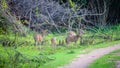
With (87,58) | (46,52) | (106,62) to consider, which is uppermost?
(106,62)

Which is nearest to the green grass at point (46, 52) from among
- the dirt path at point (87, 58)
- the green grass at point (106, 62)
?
the dirt path at point (87, 58)

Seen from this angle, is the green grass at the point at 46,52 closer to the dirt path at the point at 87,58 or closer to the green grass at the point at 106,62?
the dirt path at the point at 87,58

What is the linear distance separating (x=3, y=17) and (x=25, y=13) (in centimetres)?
1056

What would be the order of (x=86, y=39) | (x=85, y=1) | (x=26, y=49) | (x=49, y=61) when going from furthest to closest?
(x=85, y=1), (x=86, y=39), (x=26, y=49), (x=49, y=61)

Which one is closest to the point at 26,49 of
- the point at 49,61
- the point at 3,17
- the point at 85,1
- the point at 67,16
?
the point at 49,61

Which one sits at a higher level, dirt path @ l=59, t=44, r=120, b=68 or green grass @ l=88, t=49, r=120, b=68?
green grass @ l=88, t=49, r=120, b=68

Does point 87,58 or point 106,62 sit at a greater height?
point 106,62

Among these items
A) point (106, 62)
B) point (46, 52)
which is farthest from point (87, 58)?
point (46, 52)

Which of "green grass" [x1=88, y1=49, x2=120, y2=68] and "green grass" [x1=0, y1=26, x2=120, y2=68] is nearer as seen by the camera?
"green grass" [x1=88, y1=49, x2=120, y2=68]

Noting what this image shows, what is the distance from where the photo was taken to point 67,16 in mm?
26188

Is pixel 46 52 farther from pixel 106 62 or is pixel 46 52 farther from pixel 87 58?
pixel 106 62

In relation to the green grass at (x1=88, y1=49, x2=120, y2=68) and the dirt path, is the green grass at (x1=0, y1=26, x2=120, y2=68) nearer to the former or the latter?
the dirt path

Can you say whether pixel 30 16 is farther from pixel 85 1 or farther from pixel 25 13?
pixel 85 1

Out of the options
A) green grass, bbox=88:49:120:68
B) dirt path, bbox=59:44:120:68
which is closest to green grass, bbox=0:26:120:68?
dirt path, bbox=59:44:120:68
